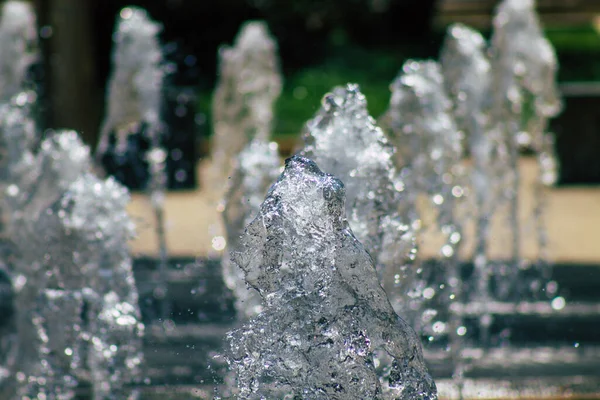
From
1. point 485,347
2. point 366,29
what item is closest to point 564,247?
point 485,347

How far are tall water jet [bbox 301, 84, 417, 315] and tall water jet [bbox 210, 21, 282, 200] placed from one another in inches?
203

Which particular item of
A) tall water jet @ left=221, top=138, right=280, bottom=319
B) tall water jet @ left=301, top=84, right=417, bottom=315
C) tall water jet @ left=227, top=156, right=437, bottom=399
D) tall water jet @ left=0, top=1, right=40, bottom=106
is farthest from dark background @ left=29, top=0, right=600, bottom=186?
tall water jet @ left=227, top=156, right=437, bottom=399

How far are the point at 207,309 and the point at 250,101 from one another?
3.79m

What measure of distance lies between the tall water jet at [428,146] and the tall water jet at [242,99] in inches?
138

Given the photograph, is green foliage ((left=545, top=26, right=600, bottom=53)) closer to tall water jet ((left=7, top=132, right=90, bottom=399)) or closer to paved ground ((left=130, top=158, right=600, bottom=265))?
paved ground ((left=130, top=158, right=600, bottom=265))

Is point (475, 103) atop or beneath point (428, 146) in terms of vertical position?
atop

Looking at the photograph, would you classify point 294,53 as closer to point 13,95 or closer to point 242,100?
point 242,100

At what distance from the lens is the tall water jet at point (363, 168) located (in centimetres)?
386

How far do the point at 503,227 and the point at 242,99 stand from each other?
2467 mm

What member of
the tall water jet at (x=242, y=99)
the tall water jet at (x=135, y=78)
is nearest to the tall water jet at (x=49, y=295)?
the tall water jet at (x=135, y=78)

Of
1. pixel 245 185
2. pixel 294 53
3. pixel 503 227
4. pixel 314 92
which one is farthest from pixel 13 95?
pixel 294 53

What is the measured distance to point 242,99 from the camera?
946 cm

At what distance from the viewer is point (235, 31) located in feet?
49.4

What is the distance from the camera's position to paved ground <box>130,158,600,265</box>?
760cm
